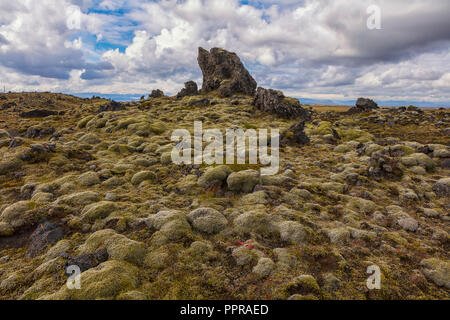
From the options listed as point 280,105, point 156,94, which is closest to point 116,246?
point 280,105

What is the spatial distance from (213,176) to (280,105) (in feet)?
170

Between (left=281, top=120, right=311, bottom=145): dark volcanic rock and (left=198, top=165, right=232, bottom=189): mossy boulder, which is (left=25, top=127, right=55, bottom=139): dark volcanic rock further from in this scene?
(left=281, top=120, right=311, bottom=145): dark volcanic rock

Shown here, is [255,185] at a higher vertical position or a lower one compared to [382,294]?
higher

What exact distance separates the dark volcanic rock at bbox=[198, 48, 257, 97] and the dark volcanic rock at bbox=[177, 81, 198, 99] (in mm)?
4491

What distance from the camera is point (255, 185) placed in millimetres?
21984

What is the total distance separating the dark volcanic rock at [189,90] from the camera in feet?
343

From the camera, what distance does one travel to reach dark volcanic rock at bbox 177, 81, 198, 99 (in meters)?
104

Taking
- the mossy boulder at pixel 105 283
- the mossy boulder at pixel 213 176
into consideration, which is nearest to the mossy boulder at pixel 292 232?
the mossy boulder at pixel 213 176

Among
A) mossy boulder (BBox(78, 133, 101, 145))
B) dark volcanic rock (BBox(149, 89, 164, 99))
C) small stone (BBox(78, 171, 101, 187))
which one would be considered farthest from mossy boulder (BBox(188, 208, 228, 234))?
dark volcanic rock (BBox(149, 89, 164, 99))

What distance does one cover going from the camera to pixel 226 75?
10450cm

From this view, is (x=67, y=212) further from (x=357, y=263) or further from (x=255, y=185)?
(x=357, y=263)
